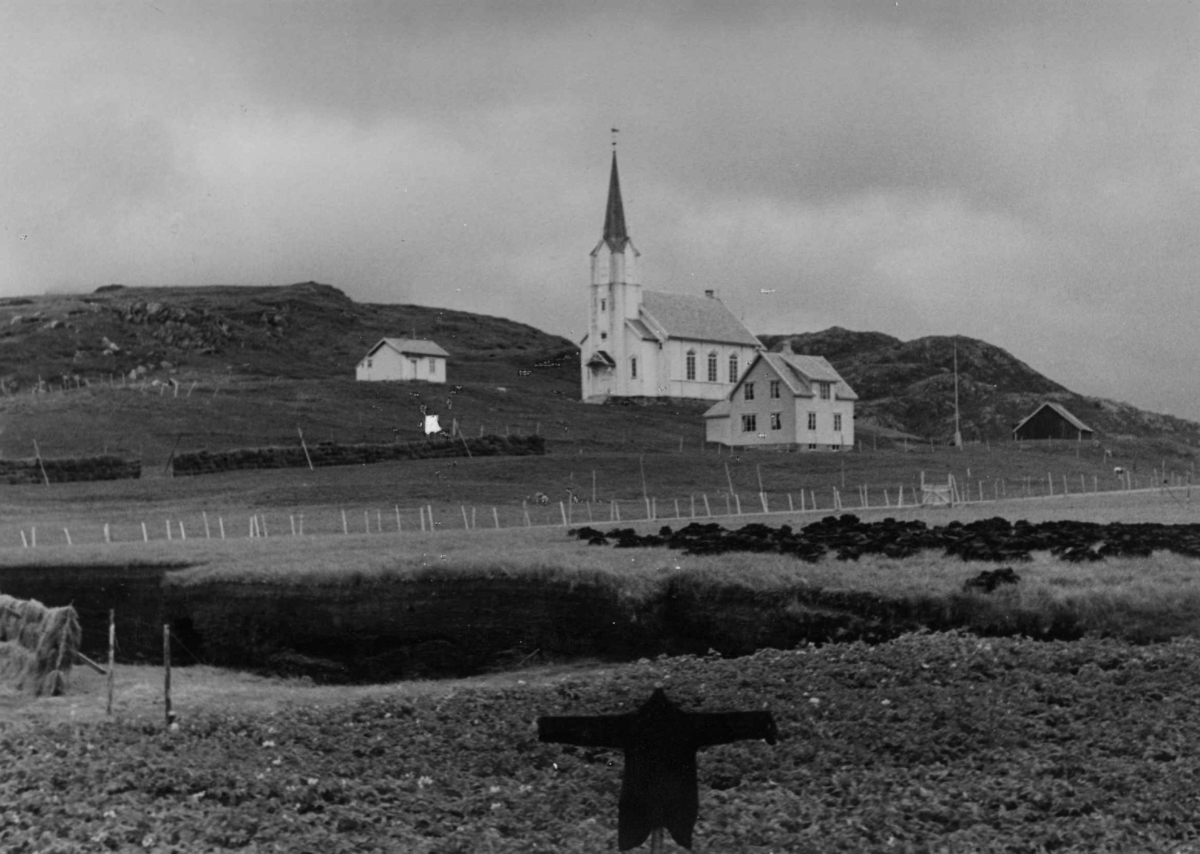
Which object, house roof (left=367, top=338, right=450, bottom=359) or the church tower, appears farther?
house roof (left=367, top=338, right=450, bottom=359)

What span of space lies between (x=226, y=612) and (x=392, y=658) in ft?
13.5

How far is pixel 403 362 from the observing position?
124375 mm

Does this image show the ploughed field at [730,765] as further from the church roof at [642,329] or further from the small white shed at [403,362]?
the small white shed at [403,362]

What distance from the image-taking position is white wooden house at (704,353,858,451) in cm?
9169

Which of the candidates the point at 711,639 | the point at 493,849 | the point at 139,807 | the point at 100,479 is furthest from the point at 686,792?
the point at 100,479

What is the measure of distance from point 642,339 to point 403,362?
62.3 feet

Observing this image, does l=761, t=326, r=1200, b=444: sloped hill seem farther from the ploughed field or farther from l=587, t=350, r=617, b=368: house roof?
the ploughed field

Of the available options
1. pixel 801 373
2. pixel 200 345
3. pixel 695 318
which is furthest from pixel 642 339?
pixel 200 345

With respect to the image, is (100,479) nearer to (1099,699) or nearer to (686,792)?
(1099,699)

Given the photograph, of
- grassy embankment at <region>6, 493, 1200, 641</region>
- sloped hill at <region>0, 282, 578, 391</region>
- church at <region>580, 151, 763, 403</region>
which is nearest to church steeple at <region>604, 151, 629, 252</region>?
church at <region>580, 151, 763, 403</region>

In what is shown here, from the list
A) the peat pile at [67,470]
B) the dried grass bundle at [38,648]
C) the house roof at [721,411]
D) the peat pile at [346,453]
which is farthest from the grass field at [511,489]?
the house roof at [721,411]

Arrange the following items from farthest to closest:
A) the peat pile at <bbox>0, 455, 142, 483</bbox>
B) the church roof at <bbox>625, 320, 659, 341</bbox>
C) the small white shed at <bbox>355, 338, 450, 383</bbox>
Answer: the small white shed at <bbox>355, 338, 450, 383</bbox>
the church roof at <bbox>625, 320, 659, 341</bbox>
the peat pile at <bbox>0, 455, 142, 483</bbox>

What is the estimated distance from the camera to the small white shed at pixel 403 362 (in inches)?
4902

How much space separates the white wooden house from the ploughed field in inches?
2659
